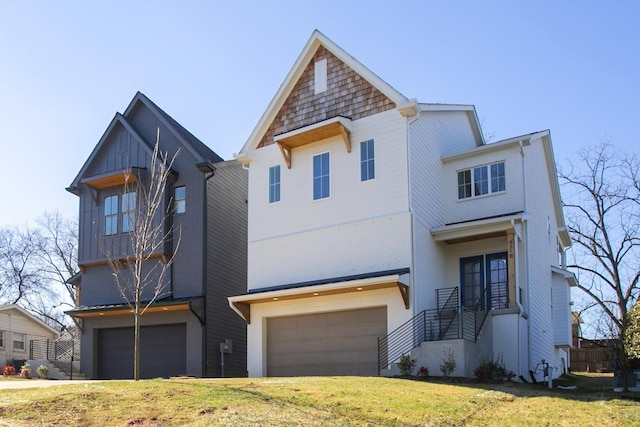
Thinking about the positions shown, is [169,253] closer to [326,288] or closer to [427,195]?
[326,288]

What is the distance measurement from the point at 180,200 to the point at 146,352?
5950mm

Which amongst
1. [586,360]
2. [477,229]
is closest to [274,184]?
[477,229]

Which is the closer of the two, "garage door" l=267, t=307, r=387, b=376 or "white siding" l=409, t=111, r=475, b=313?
"white siding" l=409, t=111, r=475, b=313

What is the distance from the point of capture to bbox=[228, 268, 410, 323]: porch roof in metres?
20.9

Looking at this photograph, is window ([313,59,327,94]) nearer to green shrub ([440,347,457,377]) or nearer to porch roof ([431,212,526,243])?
porch roof ([431,212,526,243])

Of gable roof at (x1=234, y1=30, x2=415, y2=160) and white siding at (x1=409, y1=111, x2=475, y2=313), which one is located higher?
gable roof at (x1=234, y1=30, x2=415, y2=160)

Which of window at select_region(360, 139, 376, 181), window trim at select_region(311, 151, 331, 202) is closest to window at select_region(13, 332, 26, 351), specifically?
window trim at select_region(311, 151, 331, 202)

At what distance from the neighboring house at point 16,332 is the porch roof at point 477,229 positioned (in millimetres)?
21576

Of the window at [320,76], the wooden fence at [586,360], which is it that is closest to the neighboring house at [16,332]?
the window at [320,76]

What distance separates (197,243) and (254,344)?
4.74 m

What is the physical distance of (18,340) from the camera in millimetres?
35781

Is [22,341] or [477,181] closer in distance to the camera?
[477,181]

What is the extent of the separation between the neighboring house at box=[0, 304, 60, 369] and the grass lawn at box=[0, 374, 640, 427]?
2177cm

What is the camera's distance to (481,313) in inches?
843
